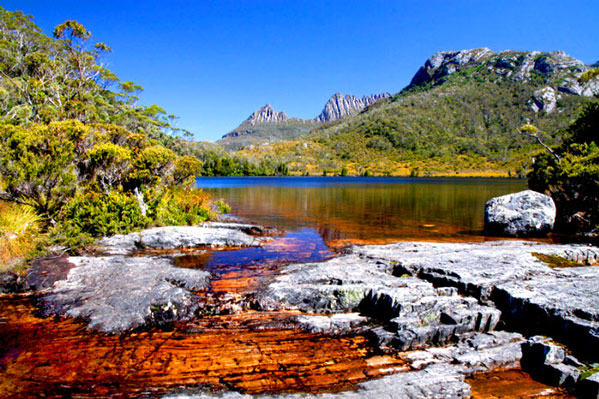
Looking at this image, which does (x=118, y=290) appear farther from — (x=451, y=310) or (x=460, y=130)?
(x=460, y=130)

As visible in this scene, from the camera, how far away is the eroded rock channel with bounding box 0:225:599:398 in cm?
554

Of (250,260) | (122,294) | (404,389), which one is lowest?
(404,389)

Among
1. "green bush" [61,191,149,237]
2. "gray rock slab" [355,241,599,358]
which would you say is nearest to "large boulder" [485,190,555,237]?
"gray rock slab" [355,241,599,358]

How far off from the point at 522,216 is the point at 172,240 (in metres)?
19.4

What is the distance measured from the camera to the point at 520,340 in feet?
21.8

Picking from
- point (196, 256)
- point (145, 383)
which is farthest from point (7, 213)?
point (145, 383)

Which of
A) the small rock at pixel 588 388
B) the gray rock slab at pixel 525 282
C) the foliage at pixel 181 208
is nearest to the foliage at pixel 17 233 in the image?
the foliage at pixel 181 208

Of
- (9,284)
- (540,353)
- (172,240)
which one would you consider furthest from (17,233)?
(540,353)

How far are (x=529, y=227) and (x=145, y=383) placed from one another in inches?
829

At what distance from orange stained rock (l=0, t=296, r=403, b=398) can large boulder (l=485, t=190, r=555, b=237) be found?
16863mm

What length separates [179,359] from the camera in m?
6.27

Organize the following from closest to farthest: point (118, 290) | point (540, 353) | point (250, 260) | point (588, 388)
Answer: point (588, 388), point (540, 353), point (118, 290), point (250, 260)

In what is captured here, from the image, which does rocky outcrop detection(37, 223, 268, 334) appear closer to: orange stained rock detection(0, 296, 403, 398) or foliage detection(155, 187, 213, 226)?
orange stained rock detection(0, 296, 403, 398)

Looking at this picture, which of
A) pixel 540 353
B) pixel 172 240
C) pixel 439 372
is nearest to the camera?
pixel 439 372
